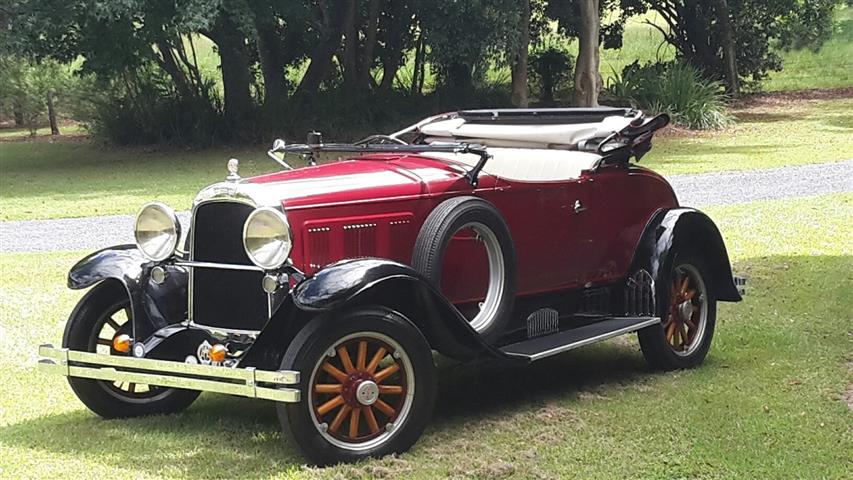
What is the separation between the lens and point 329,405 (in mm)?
4863

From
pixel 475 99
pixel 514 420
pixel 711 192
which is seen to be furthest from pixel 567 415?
pixel 475 99

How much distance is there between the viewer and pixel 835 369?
6445 millimetres

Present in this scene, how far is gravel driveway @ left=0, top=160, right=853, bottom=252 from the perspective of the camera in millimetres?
12430

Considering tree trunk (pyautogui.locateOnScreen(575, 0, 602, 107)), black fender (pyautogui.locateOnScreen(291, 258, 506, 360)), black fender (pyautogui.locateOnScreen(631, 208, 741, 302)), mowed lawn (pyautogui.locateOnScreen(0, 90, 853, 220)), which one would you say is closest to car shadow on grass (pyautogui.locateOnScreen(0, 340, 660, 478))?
black fender (pyautogui.locateOnScreen(291, 258, 506, 360))

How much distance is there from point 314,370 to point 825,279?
5772 millimetres

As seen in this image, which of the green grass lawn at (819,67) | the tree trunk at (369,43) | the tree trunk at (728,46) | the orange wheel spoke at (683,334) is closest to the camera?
the orange wheel spoke at (683,334)

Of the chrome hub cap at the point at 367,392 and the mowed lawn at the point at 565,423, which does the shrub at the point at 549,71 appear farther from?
the chrome hub cap at the point at 367,392

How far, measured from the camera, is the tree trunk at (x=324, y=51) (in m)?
26.0

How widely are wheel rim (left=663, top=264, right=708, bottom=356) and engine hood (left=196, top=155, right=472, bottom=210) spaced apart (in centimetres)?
182

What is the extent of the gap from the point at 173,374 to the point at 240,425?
0.70 meters

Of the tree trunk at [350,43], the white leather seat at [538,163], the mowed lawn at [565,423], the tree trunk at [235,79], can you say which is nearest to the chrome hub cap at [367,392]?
the mowed lawn at [565,423]

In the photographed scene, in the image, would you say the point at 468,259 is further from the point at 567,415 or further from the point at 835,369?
the point at 835,369

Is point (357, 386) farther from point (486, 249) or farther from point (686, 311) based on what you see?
point (686, 311)

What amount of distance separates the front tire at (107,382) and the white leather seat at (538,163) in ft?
7.07
